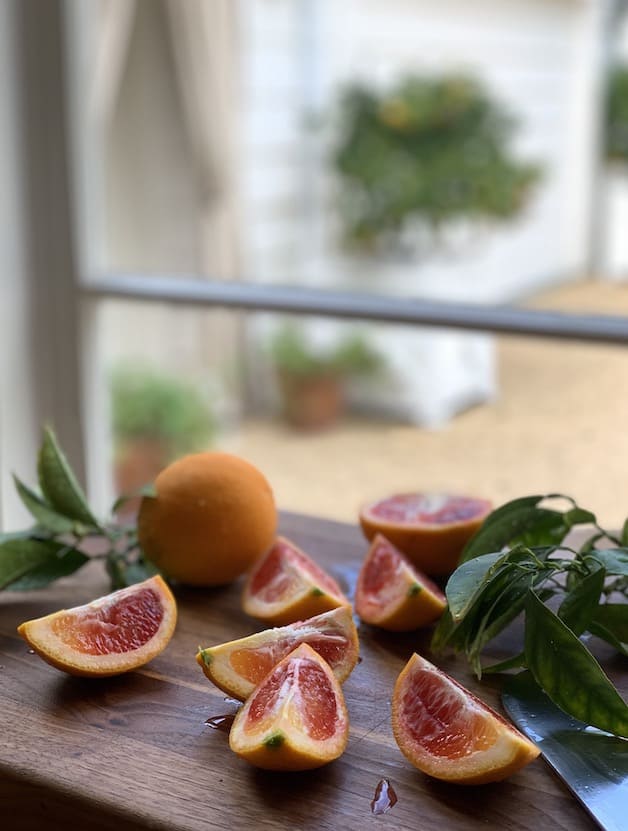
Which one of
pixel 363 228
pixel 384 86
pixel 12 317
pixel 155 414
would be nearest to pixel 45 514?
pixel 12 317

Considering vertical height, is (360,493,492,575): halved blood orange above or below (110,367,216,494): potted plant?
above

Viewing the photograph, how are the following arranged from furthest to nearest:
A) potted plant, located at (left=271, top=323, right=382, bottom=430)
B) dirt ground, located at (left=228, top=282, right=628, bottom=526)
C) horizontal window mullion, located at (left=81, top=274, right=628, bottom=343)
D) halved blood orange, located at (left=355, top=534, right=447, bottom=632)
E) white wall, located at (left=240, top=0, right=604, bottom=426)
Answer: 1. potted plant, located at (left=271, top=323, right=382, bottom=430)
2. white wall, located at (left=240, top=0, right=604, bottom=426)
3. dirt ground, located at (left=228, top=282, right=628, bottom=526)
4. horizontal window mullion, located at (left=81, top=274, right=628, bottom=343)
5. halved blood orange, located at (left=355, top=534, right=447, bottom=632)

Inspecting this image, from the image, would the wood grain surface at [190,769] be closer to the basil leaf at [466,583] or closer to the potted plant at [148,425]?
the basil leaf at [466,583]

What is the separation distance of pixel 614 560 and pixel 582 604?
0.05 meters

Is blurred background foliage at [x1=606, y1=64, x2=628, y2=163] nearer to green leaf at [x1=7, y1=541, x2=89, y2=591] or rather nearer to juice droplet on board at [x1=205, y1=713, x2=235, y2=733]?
green leaf at [x1=7, y1=541, x2=89, y2=591]

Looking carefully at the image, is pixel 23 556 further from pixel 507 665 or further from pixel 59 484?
pixel 507 665

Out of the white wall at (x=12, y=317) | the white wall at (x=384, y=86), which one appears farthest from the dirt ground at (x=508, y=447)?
the white wall at (x=12, y=317)

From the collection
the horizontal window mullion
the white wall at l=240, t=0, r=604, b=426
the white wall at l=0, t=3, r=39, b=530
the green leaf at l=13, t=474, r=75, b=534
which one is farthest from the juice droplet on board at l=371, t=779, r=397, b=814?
the white wall at l=240, t=0, r=604, b=426

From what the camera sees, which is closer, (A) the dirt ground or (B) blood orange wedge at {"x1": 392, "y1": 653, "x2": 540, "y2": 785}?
(B) blood orange wedge at {"x1": 392, "y1": 653, "x2": 540, "y2": 785}

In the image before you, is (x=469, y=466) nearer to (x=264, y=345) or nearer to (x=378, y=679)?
(x=264, y=345)

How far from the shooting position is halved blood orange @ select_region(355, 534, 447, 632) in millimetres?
840

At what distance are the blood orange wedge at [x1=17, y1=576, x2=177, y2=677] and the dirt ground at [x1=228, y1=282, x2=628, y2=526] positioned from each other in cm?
157

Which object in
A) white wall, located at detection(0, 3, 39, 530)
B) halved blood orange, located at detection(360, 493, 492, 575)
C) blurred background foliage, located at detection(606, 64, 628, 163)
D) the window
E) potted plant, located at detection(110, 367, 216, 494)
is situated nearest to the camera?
halved blood orange, located at detection(360, 493, 492, 575)

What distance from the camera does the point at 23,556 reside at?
943mm
